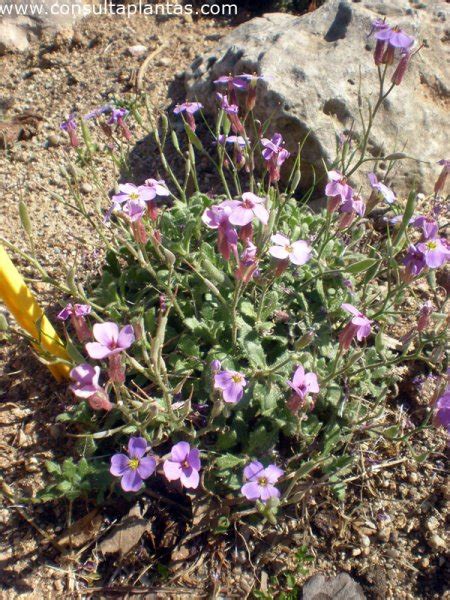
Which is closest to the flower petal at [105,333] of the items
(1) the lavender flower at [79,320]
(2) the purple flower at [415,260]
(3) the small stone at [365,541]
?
(1) the lavender flower at [79,320]

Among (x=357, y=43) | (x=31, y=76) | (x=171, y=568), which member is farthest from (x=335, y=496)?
(x=31, y=76)

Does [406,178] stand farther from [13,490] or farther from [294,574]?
[13,490]

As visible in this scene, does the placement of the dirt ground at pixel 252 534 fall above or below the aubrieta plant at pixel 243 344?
below

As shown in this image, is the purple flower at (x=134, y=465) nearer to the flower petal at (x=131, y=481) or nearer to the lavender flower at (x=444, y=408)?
the flower petal at (x=131, y=481)

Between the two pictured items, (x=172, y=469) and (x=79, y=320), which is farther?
(x=79, y=320)

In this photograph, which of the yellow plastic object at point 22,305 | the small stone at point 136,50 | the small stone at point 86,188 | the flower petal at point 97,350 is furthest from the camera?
the small stone at point 136,50

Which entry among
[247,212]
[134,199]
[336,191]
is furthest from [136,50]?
[247,212]

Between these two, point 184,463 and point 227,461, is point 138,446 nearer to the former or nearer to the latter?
point 184,463
